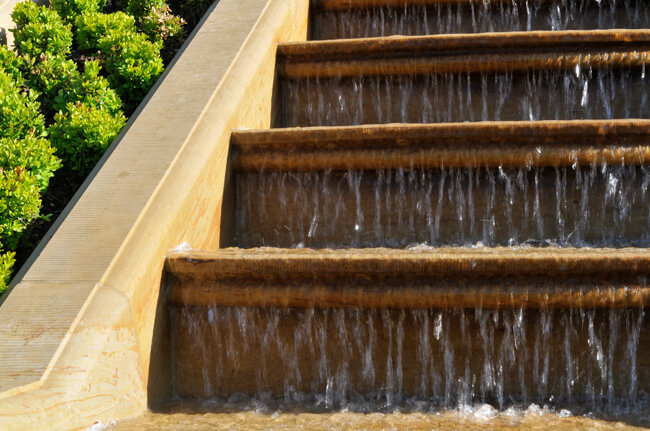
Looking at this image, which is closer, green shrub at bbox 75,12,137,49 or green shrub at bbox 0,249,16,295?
green shrub at bbox 0,249,16,295

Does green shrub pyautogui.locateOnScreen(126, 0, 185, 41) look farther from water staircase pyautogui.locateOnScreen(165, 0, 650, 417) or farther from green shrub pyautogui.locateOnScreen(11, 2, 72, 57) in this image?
water staircase pyautogui.locateOnScreen(165, 0, 650, 417)

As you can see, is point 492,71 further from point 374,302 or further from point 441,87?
point 374,302

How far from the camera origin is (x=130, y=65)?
19.5 feet

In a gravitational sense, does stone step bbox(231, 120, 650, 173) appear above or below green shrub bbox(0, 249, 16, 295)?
above

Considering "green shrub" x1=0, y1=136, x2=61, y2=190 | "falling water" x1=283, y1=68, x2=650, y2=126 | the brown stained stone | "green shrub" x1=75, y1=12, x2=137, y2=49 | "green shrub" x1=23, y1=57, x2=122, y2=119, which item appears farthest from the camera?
"green shrub" x1=75, y1=12, x2=137, y2=49

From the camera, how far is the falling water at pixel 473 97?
5.45 metres

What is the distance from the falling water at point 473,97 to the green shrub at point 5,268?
7.86 feet

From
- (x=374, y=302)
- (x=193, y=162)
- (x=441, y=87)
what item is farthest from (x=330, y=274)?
(x=441, y=87)

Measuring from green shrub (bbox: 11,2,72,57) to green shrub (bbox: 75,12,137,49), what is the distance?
0.35 feet

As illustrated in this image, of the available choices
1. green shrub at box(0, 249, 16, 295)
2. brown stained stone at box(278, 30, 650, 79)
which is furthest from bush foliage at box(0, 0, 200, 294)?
brown stained stone at box(278, 30, 650, 79)

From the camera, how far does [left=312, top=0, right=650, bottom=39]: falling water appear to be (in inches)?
257

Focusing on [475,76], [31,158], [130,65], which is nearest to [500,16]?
[475,76]

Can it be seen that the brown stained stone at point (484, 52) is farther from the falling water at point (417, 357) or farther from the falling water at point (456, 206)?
the falling water at point (417, 357)

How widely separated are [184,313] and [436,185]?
5.60 ft
